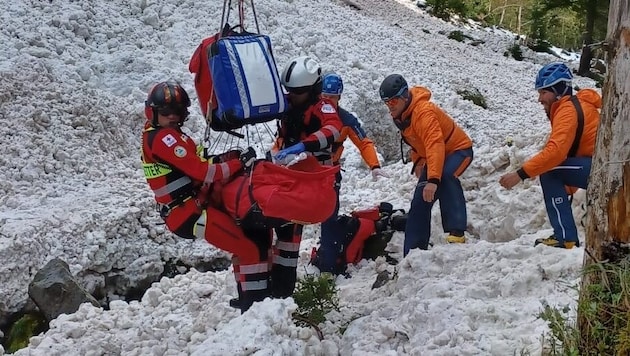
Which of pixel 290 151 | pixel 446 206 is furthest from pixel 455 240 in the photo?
pixel 290 151

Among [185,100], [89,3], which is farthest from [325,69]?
[185,100]

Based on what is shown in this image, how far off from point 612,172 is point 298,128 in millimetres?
2665

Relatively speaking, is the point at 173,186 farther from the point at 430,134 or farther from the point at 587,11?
the point at 587,11

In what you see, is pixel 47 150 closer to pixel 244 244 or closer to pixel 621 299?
pixel 244 244

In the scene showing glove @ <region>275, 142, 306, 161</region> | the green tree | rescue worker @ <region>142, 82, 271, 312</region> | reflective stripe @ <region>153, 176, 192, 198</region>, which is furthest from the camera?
the green tree

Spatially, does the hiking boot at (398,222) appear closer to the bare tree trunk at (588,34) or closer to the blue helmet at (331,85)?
the blue helmet at (331,85)

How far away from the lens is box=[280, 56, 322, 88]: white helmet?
4.94 meters

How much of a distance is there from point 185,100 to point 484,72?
13.3 metres

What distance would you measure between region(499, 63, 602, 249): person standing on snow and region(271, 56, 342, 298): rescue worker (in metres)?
1.39

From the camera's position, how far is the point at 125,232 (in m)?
7.76

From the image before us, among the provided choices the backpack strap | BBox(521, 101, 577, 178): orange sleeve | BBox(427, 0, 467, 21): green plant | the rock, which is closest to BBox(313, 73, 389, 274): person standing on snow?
BBox(521, 101, 577, 178): orange sleeve

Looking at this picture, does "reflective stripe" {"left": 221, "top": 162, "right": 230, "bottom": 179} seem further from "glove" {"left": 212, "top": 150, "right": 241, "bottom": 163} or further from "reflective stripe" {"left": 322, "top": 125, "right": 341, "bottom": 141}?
"reflective stripe" {"left": 322, "top": 125, "right": 341, "bottom": 141}

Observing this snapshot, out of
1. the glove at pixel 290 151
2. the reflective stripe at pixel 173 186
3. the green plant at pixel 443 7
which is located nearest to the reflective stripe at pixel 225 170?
the reflective stripe at pixel 173 186

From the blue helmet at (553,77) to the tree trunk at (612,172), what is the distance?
1.93 metres
